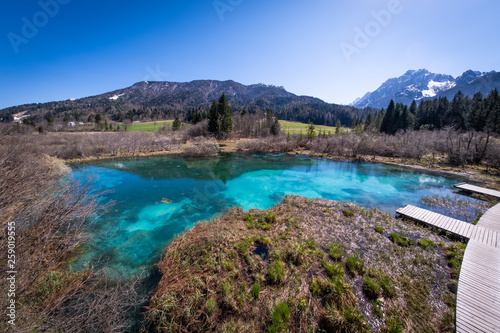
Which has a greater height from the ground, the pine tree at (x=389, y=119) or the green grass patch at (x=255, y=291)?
the pine tree at (x=389, y=119)

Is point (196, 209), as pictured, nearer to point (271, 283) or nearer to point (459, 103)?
point (271, 283)

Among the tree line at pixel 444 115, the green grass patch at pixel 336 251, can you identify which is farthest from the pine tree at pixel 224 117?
the green grass patch at pixel 336 251

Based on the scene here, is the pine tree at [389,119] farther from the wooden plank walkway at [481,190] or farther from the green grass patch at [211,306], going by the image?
the green grass patch at [211,306]

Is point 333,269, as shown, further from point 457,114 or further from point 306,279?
point 457,114

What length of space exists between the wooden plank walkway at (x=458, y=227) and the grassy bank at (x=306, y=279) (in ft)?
3.16

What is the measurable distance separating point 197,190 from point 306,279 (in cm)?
1250

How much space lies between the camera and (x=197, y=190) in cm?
1650

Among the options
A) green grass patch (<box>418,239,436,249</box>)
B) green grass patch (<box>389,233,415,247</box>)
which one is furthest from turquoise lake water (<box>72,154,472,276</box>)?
green grass patch (<box>389,233,415,247</box>)

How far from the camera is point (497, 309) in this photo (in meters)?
4.79

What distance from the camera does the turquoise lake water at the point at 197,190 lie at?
906 centimetres

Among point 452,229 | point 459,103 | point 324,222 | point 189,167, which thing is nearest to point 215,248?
point 324,222

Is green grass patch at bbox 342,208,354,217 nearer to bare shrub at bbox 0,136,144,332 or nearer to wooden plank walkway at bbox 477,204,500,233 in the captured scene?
wooden plank walkway at bbox 477,204,500,233

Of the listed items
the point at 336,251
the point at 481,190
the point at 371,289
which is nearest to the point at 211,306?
the point at 371,289

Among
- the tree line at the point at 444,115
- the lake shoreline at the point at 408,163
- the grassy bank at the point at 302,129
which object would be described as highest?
the tree line at the point at 444,115
